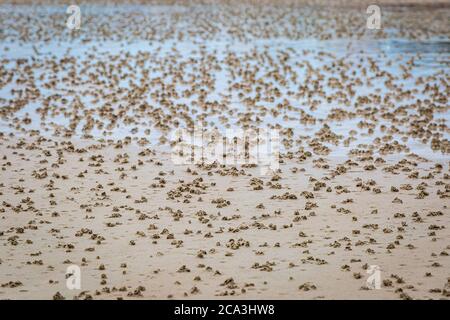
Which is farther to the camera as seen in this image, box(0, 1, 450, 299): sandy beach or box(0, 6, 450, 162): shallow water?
box(0, 6, 450, 162): shallow water

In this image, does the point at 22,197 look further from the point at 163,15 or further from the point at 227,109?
the point at 163,15

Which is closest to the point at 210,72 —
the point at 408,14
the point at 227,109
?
the point at 227,109

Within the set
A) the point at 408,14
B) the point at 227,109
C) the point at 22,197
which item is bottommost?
the point at 22,197

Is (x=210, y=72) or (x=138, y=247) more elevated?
(x=210, y=72)

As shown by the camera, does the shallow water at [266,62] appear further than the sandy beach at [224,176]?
Yes

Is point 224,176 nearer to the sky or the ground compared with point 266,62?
nearer to the ground

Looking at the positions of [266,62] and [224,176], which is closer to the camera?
[224,176]

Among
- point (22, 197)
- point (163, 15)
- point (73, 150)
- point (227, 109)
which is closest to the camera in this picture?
point (22, 197)
